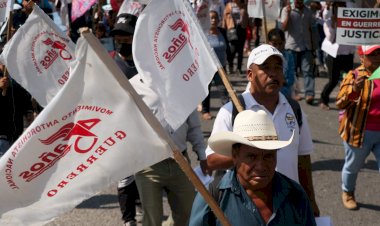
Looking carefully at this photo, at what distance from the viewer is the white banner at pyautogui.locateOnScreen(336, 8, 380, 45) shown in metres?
6.54

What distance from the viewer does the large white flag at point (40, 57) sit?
20.4 feet

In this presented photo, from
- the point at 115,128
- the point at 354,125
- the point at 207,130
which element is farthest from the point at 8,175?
the point at 207,130

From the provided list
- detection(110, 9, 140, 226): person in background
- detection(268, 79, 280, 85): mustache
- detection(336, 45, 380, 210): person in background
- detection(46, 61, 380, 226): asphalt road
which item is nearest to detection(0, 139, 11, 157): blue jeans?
detection(46, 61, 380, 226): asphalt road

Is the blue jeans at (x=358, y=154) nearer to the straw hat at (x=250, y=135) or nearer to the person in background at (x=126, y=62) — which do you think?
the person in background at (x=126, y=62)

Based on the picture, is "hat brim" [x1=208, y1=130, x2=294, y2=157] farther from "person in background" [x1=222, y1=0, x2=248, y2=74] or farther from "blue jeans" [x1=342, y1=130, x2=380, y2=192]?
"person in background" [x1=222, y1=0, x2=248, y2=74]

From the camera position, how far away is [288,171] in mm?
4152

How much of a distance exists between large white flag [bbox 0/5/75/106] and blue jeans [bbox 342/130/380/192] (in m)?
2.64

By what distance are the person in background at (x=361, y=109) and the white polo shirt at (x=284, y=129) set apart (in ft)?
6.73

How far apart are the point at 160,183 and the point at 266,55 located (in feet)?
4.76

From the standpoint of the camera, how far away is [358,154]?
6.77 meters

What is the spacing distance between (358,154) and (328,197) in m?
0.84

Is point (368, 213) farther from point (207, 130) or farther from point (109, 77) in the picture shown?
point (109, 77)

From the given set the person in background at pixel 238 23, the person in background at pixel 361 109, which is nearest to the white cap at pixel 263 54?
the person in background at pixel 361 109

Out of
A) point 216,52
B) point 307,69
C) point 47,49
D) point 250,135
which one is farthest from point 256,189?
point 307,69
